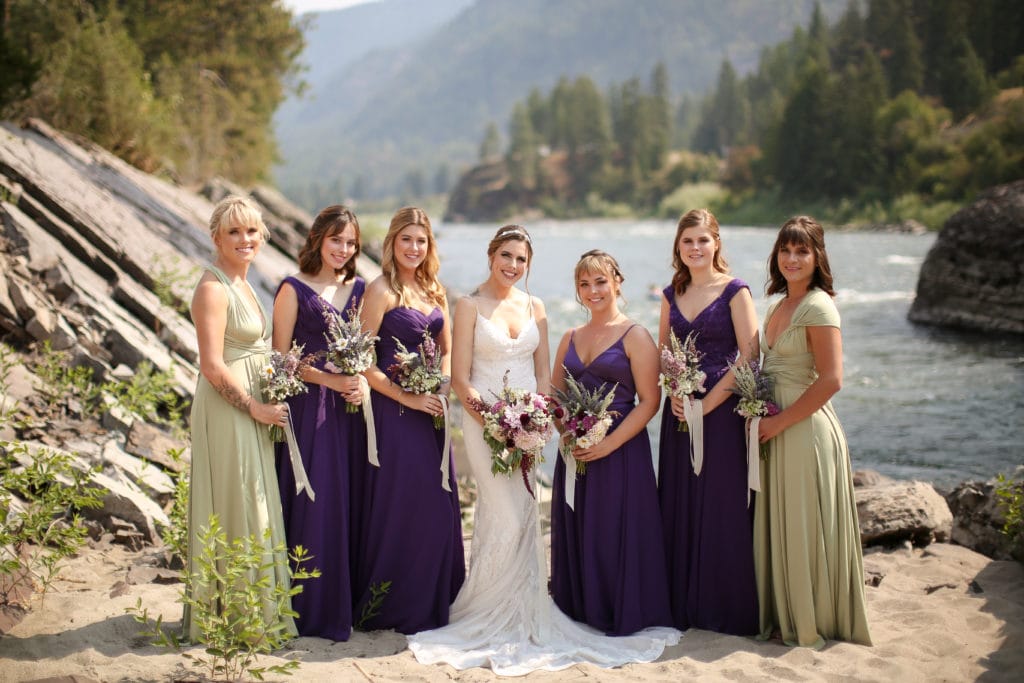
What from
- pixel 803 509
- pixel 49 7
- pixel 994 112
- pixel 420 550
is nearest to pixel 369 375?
pixel 420 550

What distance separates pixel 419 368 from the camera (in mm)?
5777

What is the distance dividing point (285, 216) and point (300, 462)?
48.0 ft

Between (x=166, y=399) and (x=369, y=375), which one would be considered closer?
(x=369, y=375)

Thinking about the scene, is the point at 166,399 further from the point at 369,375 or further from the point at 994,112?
the point at 994,112

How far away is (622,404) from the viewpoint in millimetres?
5891

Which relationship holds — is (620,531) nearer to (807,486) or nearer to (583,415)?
(583,415)

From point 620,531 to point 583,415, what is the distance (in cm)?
86

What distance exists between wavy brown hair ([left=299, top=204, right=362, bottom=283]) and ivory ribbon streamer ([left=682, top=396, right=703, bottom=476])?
2502 mm

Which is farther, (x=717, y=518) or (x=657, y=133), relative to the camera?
(x=657, y=133)

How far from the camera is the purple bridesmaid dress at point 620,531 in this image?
19.1 feet

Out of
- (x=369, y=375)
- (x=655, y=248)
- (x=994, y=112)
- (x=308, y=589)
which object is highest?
(x=994, y=112)

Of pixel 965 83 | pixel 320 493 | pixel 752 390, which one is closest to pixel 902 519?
pixel 752 390

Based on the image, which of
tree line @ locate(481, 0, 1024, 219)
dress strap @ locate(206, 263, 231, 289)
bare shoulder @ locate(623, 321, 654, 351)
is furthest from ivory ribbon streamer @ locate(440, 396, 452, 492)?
tree line @ locate(481, 0, 1024, 219)

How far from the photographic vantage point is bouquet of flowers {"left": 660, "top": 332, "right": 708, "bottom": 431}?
18.4 ft
